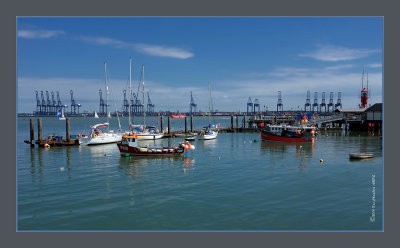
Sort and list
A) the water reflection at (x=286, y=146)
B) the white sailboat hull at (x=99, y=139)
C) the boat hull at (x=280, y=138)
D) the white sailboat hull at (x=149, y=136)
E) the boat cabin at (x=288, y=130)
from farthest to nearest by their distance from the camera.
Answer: the white sailboat hull at (x=149, y=136) < the boat cabin at (x=288, y=130) < the boat hull at (x=280, y=138) < the white sailboat hull at (x=99, y=139) < the water reflection at (x=286, y=146)

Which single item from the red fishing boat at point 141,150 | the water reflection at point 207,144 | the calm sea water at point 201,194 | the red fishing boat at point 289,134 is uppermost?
the red fishing boat at point 289,134

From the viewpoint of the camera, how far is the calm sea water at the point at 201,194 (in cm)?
1728

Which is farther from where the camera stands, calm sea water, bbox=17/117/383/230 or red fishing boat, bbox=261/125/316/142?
red fishing boat, bbox=261/125/316/142

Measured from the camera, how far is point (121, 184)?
84.3 ft

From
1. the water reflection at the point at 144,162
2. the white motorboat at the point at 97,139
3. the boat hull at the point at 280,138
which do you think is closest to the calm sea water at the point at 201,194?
the water reflection at the point at 144,162

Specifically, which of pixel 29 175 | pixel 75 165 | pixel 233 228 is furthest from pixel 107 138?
pixel 233 228

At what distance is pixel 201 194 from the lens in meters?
22.3

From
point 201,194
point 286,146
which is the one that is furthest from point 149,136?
point 201,194

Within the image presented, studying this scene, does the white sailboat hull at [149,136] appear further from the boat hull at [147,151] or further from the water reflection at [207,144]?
the boat hull at [147,151]

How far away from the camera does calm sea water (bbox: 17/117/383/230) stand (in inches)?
680

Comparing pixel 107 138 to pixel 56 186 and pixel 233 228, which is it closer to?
pixel 56 186

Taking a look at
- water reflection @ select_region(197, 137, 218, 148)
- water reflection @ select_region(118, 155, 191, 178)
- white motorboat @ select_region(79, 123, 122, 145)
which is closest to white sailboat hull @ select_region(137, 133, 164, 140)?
white motorboat @ select_region(79, 123, 122, 145)

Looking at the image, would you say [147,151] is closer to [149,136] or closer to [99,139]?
[99,139]

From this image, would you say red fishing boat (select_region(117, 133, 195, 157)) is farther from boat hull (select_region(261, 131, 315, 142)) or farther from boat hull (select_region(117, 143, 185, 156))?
boat hull (select_region(261, 131, 315, 142))
